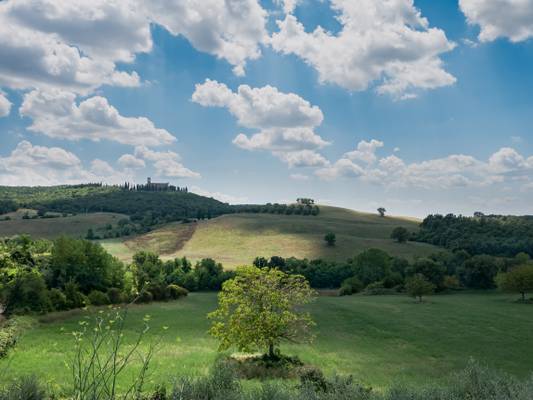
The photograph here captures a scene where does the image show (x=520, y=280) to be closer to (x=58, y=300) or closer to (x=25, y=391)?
(x=58, y=300)

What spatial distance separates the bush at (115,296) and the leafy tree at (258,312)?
32811 mm

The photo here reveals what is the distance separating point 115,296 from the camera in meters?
62.1

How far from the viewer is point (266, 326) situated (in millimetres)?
32125

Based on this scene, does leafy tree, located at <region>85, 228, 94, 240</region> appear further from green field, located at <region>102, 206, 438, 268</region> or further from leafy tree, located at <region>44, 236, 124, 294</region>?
leafy tree, located at <region>44, 236, 124, 294</region>

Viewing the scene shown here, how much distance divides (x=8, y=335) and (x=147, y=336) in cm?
1218

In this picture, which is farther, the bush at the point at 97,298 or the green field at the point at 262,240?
the green field at the point at 262,240

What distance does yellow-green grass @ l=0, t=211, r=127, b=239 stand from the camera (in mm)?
152625

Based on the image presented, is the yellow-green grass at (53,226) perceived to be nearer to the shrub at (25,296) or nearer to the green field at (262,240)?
the green field at (262,240)

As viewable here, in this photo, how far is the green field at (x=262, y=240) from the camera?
129 m

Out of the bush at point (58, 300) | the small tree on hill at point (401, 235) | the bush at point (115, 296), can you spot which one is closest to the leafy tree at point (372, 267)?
the small tree on hill at point (401, 235)

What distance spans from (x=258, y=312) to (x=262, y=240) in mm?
114128

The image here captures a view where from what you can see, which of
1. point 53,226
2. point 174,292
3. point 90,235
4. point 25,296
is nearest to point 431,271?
point 174,292

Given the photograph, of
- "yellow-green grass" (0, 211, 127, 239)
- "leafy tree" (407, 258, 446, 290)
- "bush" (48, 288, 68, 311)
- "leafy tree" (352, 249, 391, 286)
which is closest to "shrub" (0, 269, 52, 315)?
"bush" (48, 288, 68, 311)

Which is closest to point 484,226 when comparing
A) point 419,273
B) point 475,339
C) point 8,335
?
point 419,273
